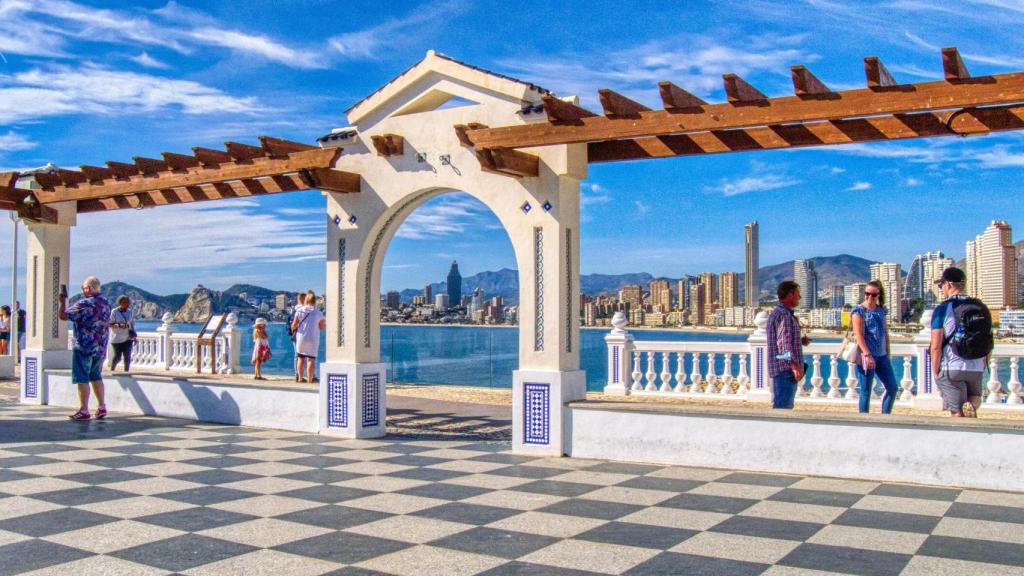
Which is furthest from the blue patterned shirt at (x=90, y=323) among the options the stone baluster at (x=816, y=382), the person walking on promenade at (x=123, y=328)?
the stone baluster at (x=816, y=382)

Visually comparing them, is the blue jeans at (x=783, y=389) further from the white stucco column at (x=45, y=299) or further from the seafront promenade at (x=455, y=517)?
the white stucco column at (x=45, y=299)

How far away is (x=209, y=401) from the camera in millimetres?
10820

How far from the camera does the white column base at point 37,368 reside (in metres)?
12.8

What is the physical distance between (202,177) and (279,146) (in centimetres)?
137

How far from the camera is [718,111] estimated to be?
23.7ft

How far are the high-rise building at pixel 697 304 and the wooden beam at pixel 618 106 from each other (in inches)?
1713

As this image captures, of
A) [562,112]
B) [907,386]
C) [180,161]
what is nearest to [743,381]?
[907,386]

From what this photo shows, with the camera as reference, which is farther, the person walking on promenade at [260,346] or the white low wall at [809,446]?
the person walking on promenade at [260,346]

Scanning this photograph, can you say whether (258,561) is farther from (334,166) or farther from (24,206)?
(24,206)

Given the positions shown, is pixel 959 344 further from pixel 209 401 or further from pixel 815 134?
pixel 209 401

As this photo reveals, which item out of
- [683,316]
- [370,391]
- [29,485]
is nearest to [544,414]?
[370,391]

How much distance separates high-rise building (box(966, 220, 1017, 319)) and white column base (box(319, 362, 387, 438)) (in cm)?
1597

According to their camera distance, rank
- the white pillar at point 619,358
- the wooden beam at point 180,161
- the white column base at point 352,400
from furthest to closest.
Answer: the white pillar at point 619,358 < the wooden beam at point 180,161 < the white column base at point 352,400

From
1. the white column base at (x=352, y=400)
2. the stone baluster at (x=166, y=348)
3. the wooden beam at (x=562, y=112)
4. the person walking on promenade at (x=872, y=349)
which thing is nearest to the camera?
the wooden beam at (x=562, y=112)
